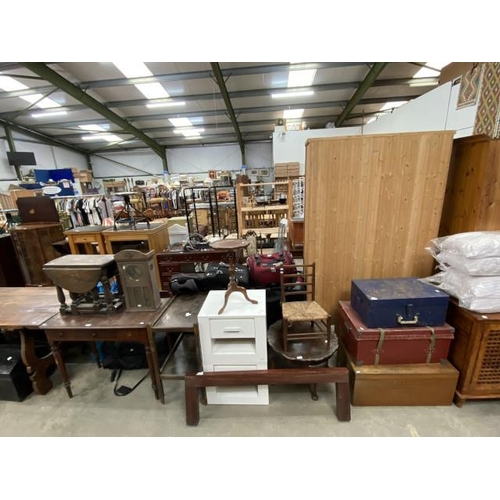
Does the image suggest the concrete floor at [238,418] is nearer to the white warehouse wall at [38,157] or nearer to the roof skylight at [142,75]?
the roof skylight at [142,75]

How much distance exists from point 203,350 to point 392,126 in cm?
590

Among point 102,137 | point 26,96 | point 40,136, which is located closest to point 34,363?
point 26,96

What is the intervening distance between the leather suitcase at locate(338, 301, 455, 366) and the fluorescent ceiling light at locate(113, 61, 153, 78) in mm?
6158

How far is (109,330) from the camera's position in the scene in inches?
69.1

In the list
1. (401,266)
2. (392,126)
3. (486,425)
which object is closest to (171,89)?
(392,126)

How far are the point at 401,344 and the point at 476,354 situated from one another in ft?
1.49

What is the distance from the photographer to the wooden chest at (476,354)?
1.56 metres

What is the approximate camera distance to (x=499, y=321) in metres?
1.53

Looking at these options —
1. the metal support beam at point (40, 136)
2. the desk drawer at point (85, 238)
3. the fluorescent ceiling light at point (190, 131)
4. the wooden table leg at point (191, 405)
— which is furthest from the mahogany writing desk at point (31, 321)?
the metal support beam at point (40, 136)

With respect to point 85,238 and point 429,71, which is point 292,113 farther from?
point 85,238

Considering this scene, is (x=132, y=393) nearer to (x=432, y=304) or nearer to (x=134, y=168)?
Result: (x=432, y=304)

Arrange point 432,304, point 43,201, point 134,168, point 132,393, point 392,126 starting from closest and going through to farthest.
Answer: point 432,304 < point 132,393 < point 43,201 < point 392,126 < point 134,168

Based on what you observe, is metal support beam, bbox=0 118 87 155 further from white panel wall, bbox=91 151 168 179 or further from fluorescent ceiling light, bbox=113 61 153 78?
fluorescent ceiling light, bbox=113 61 153 78

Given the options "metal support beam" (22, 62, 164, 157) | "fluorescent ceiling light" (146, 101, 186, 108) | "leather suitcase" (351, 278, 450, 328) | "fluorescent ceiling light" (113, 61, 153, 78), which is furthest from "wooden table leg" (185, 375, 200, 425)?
"fluorescent ceiling light" (146, 101, 186, 108)
